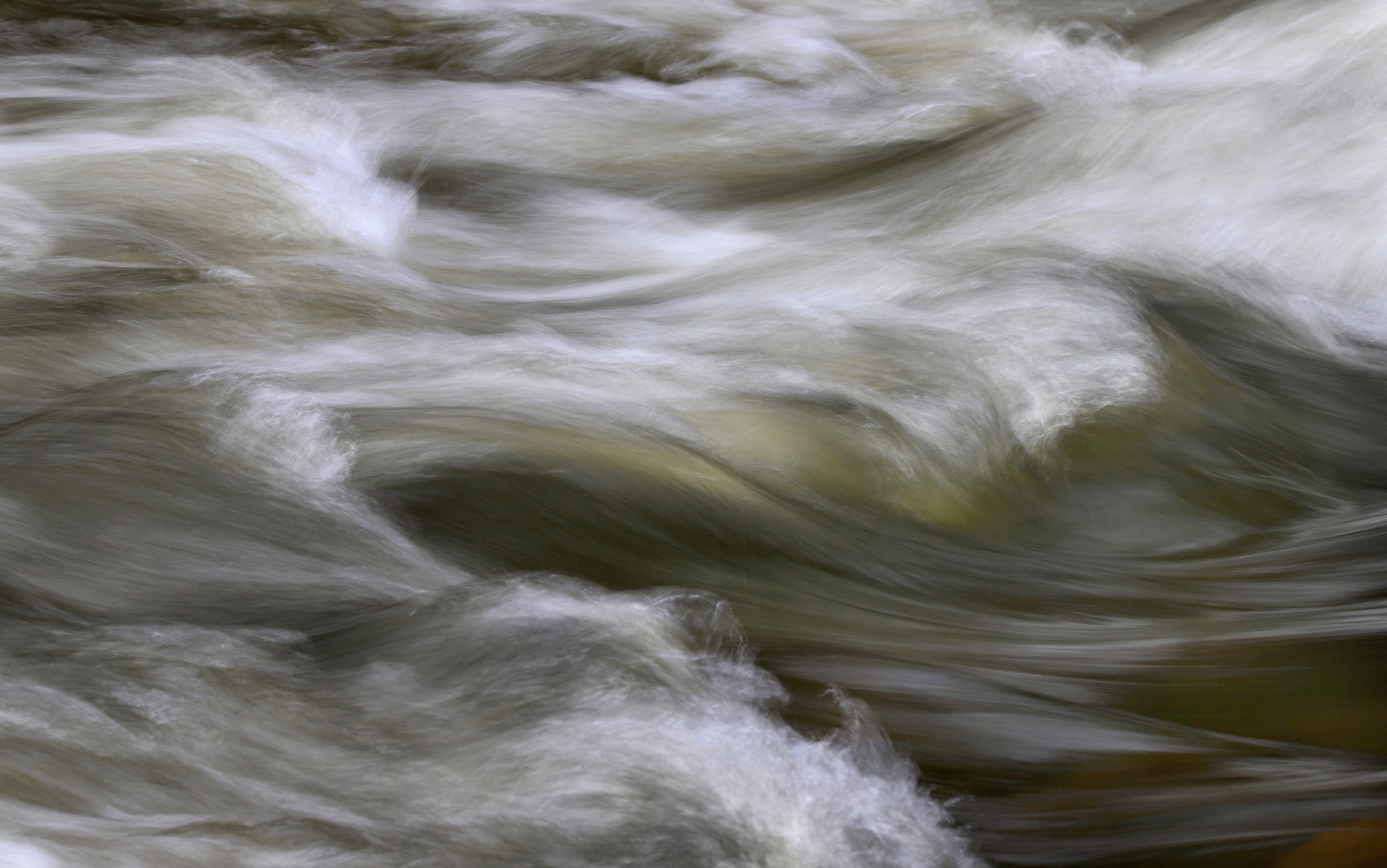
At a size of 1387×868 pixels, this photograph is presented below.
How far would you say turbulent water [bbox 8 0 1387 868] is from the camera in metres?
1.37

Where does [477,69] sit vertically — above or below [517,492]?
above

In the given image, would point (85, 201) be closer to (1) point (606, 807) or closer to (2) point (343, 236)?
(2) point (343, 236)

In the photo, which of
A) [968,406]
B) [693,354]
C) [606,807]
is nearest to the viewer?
[606,807]

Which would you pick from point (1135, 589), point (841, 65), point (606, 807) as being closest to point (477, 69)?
point (841, 65)

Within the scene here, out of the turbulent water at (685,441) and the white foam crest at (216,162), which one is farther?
the white foam crest at (216,162)

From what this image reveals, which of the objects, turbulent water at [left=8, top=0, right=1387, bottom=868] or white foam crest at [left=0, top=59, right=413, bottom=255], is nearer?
turbulent water at [left=8, top=0, right=1387, bottom=868]

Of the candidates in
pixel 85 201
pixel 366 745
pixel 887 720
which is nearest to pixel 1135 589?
pixel 887 720

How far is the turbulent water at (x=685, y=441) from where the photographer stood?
1.37 meters

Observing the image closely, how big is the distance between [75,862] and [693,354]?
1480 millimetres

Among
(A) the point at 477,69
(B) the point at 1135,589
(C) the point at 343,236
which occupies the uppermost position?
(A) the point at 477,69

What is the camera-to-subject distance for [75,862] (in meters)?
1.22

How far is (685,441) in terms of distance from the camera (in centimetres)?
212

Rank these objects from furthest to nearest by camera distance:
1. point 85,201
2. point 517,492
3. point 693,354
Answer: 1. point 85,201
2. point 693,354
3. point 517,492

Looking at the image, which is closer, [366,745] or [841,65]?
[366,745]
